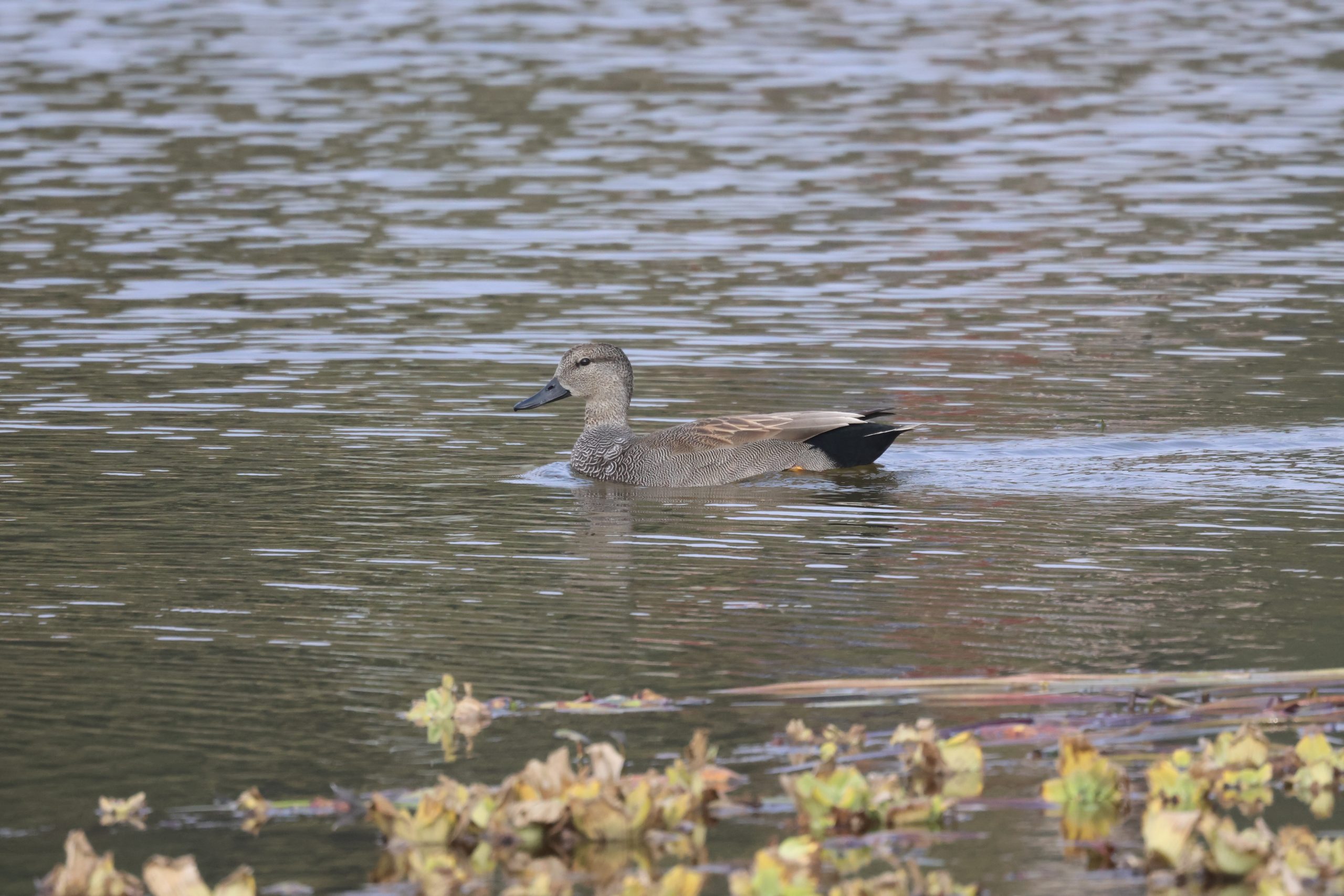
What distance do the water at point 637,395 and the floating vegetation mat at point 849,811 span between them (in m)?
0.17

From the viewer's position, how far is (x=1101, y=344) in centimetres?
1917

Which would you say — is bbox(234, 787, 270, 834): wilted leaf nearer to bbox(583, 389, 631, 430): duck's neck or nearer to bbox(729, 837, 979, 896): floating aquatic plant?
bbox(729, 837, 979, 896): floating aquatic plant

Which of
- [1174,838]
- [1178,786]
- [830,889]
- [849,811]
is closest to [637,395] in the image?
[849,811]

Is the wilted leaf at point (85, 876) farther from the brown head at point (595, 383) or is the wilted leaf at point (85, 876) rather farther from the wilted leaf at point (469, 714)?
the brown head at point (595, 383)

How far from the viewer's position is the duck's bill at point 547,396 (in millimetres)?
15719

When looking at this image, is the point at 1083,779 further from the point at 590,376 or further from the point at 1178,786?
the point at 590,376

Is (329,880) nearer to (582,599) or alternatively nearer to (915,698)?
(915,698)

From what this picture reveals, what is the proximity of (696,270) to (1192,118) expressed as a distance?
44.4 ft

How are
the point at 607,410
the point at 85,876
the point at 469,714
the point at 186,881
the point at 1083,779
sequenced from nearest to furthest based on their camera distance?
the point at 186,881
the point at 85,876
the point at 1083,779
the point at 469,714
the point at 607,410

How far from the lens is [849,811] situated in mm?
7523

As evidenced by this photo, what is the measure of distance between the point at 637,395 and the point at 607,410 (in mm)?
2030

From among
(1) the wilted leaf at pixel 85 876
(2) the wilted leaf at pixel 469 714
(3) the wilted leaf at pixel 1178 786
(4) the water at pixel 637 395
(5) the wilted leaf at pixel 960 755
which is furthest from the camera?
(4) the water at pixel 637 395

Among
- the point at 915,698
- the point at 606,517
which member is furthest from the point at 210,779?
the point at 606,517

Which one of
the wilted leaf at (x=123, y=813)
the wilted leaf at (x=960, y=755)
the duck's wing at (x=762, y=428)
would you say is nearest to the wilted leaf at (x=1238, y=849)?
the wilted leaf at (x=960, y=755)
